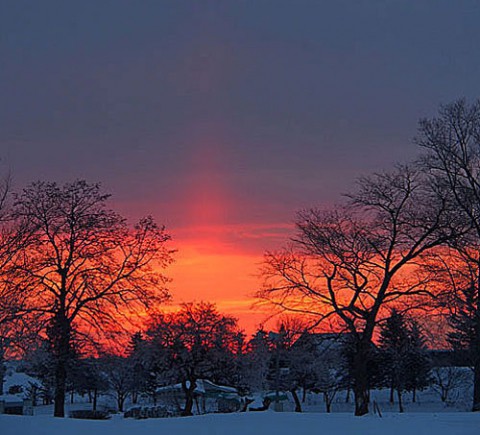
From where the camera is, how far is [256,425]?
742 inches

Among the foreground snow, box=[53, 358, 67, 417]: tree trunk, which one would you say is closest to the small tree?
box=[53, 358, 67, 417]: tree trunk

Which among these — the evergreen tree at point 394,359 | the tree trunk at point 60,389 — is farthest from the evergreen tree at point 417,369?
the tree trunk at point 60,389

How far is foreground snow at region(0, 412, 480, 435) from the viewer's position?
59.4ft

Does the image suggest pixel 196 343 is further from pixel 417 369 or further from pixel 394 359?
pixel 417 369

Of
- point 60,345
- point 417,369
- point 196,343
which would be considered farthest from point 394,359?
point 60,345

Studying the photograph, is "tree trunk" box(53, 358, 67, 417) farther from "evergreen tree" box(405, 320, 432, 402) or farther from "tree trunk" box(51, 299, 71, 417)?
"evergreen tree" box(405, 320, 432, 402)

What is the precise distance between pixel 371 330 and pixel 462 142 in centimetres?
941

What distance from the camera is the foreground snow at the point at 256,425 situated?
713 inches

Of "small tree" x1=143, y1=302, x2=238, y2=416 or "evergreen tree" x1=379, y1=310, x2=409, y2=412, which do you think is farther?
"small tree" x1=143, y1=302, x2=238, y2=416

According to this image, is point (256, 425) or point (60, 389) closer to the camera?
point (256, 425)

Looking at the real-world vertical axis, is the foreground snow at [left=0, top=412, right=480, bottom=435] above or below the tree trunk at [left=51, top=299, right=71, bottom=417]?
below

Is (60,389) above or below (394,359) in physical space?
below

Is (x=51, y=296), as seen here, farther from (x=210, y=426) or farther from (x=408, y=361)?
(x=408, y=361)

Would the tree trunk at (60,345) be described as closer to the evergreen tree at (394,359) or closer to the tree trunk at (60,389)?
the tree trunk at (60,389)
